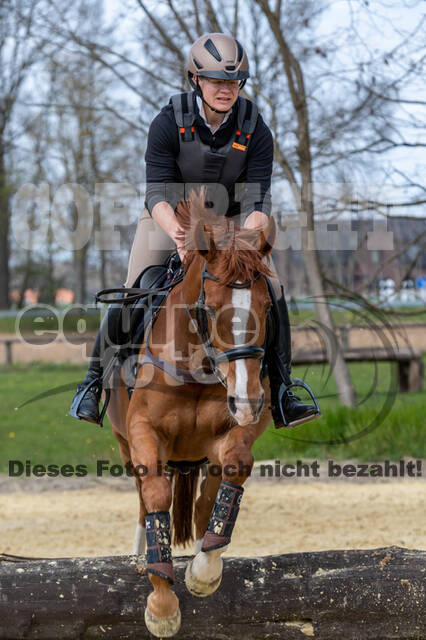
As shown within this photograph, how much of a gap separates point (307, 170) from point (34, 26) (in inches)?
159

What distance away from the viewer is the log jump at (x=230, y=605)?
3.41m

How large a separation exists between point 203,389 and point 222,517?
603mm

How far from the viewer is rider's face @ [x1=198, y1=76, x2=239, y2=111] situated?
12.3 feet

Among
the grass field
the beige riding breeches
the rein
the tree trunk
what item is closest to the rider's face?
the beige riding breeches

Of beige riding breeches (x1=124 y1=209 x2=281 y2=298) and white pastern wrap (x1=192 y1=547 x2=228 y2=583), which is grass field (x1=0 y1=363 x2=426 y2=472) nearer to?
beige riding breeches (x1=124 y1=209 x2=281 y2=298)

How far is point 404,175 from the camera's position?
25.4 feet

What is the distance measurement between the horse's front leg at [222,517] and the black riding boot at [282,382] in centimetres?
52

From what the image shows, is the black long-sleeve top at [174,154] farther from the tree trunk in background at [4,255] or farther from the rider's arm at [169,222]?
the tree trunk in background at [4,255]

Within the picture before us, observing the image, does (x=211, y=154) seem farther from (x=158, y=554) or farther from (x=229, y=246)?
(x=158, y=554)

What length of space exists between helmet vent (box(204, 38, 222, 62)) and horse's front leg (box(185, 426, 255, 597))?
1.86 meters

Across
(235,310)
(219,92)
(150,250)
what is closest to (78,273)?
(150,250)

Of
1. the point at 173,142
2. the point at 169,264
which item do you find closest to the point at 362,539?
the point at 169,264

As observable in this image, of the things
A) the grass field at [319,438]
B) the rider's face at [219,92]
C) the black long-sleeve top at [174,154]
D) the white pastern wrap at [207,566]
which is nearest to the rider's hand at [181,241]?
the black long-sleeve top at [174,154]

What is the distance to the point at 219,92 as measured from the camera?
3.75 meters
